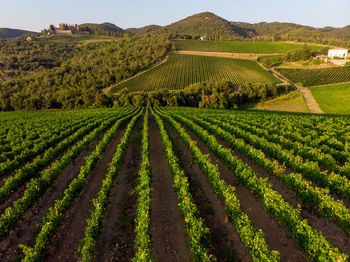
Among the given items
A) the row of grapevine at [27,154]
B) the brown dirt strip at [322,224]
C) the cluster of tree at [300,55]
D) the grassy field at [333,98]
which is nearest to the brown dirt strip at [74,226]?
the row of grapevine at [27,154]

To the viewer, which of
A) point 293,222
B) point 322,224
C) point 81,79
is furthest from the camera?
point 81,79

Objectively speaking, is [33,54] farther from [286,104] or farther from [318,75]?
[318,75]

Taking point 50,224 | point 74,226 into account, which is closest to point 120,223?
point 74,226

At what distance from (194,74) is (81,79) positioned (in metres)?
74.9

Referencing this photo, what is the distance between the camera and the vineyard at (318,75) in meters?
91.3

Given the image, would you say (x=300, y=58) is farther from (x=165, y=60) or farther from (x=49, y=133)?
(x=49, y=133)

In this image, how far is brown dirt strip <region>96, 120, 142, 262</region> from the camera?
9586 mm

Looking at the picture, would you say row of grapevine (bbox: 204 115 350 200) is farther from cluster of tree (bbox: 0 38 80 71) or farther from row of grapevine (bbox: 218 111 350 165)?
cluster of tree (bbox: 0 38 80 71)

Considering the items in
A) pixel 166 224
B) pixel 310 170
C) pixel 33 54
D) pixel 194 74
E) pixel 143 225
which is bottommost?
pixel 166 224

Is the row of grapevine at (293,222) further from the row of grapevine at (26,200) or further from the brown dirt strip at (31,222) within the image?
the row of grapevine at (26,200)

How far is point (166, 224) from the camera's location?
37.2 ft

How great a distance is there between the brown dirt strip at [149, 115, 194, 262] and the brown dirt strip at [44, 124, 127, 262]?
4.49 meters

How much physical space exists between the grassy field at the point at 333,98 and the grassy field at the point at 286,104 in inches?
242

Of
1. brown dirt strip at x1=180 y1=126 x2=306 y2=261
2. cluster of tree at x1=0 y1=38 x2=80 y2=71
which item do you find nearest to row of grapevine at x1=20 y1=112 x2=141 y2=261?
brown dirt strip at x1=180 y1=126 x2=306 y2=261
